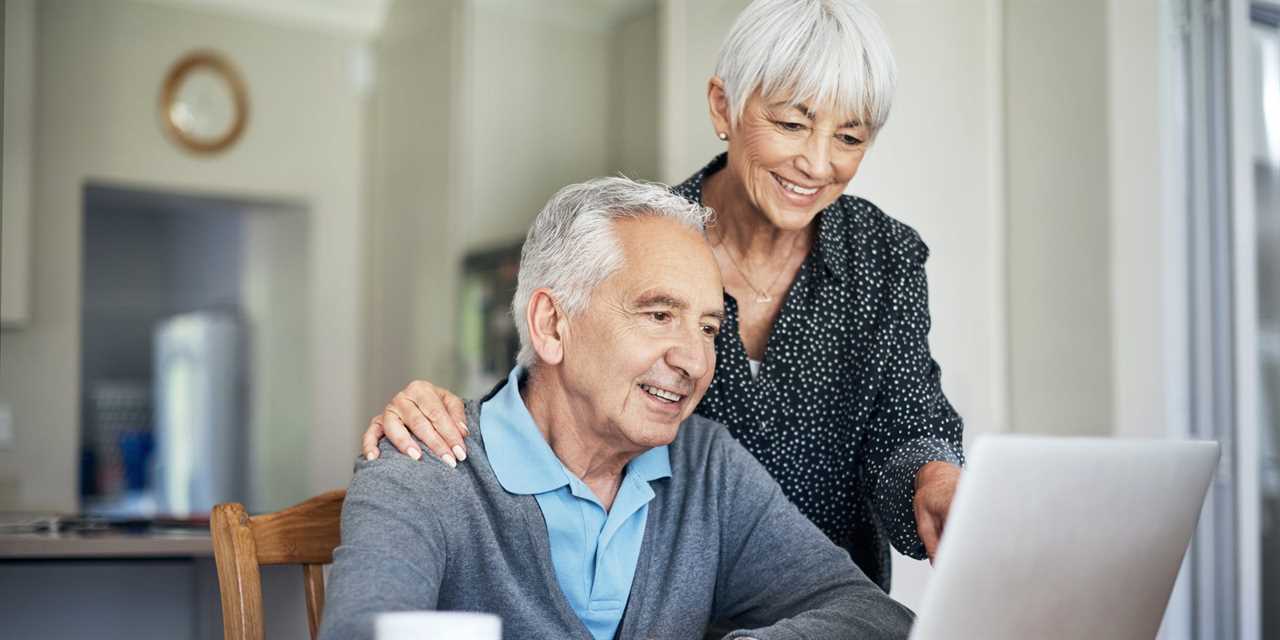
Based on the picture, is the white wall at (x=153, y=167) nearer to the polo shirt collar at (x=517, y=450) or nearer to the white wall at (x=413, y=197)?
the white wall at (x=413, y=197)

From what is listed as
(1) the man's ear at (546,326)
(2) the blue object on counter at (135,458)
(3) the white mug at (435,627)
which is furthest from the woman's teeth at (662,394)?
(2) the blue object on counter at (135,458)

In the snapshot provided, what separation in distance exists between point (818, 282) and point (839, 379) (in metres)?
0.14

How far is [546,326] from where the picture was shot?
1.34 m

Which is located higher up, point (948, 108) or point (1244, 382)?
point (948, 108)

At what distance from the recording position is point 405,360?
4.62 m

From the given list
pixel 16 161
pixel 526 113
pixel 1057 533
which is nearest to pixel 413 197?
pixel 526 113

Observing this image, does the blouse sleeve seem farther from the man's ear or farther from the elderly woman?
the man's ear

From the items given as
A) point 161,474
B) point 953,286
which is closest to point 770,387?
point 953,286

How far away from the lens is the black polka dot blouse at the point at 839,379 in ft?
5.12

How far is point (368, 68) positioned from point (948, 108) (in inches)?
123

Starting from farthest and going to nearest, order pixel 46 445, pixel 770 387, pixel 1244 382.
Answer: pixel 46 445, pixel 1244 382, pixel 770 387

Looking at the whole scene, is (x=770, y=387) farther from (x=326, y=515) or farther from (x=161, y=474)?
(x=161, y=474)

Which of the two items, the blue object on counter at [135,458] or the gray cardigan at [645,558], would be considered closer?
the gray cardigan at [645,558]

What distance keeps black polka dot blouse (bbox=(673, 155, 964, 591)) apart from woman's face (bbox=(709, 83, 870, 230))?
0.33 ft
